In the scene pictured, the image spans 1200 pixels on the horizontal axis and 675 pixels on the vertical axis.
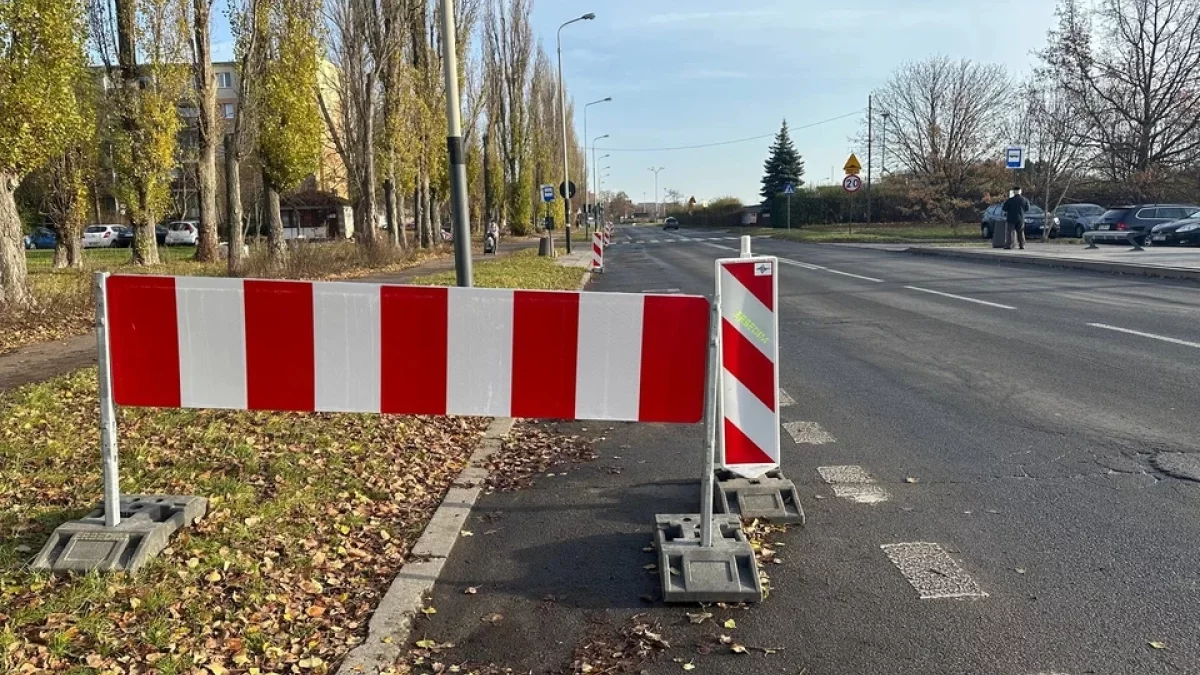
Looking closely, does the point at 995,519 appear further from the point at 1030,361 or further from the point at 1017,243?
the point at 1017,243

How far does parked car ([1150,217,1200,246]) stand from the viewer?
26.7 metres

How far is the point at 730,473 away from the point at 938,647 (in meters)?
1.66

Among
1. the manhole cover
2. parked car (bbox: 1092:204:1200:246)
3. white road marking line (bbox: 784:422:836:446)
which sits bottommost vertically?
white road marking line (bbox: 784:422:836:446)

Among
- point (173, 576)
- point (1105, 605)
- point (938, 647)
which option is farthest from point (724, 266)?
point (173, 576)

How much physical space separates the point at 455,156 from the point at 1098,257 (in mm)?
19785

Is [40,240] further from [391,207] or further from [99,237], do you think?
[391,207]

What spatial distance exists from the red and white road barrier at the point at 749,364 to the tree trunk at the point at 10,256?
1087 cm

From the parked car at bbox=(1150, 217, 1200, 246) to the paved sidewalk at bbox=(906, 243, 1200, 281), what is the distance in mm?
562

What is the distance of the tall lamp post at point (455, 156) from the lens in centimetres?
888

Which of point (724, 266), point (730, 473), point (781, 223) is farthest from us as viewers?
point (781, 223)

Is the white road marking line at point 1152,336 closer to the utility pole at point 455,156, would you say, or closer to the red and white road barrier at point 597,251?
the utility pole at point 455,156

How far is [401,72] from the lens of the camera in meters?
28.3

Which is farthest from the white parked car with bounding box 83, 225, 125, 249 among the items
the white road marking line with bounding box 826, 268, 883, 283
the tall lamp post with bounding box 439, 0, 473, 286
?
the tall lamp post with bounding box 439, 0, 473, 286

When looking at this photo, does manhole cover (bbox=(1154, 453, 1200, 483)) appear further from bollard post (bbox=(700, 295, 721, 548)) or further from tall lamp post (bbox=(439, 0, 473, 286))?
tall lamp post (bbox=(439, 0, 473, 286))
